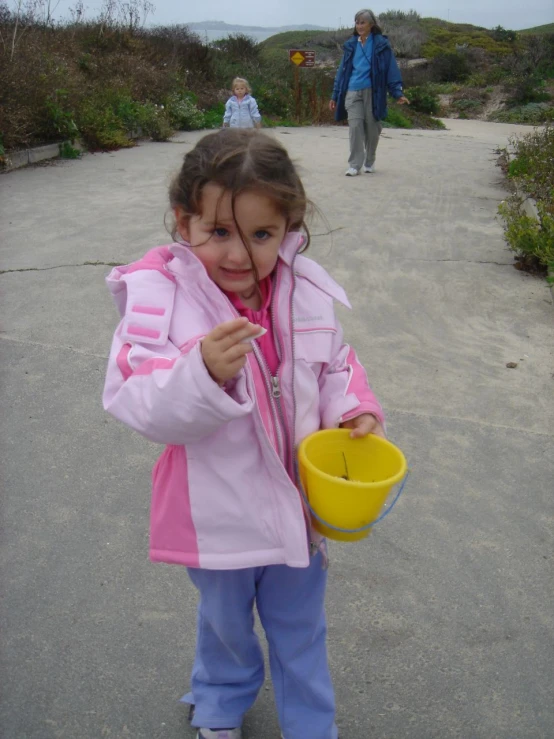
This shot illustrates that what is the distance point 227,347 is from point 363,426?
18.2 inches

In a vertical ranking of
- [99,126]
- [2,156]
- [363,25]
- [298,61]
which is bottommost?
[2,156]

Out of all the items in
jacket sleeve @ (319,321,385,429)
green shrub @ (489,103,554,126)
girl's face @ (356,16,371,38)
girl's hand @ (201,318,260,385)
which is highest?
girl's face @ (356,16,371,38)

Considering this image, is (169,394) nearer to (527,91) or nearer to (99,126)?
(99,126)

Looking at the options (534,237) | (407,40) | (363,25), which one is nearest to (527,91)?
(407,40)

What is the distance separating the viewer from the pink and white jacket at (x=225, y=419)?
1.33 m

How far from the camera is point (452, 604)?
223cm

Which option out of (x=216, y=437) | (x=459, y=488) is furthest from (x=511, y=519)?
(x=216, y=437)

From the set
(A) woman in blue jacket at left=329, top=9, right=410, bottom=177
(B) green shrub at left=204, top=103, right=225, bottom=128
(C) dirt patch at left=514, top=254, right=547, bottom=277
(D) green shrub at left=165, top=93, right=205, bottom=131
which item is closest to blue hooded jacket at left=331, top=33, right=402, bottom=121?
(A) woman in blue jacket at left=329, top=9, right=410, bottom=177

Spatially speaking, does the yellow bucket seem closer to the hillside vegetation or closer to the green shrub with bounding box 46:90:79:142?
the hillside vegetation

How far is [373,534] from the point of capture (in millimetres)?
2543

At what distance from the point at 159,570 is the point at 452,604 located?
944 mm

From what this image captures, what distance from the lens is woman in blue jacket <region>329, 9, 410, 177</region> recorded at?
8.34 m

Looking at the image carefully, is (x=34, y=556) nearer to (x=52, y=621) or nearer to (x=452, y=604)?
(x=52, y=621)

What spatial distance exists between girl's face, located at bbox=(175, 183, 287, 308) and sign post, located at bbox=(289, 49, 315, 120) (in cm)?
1605
